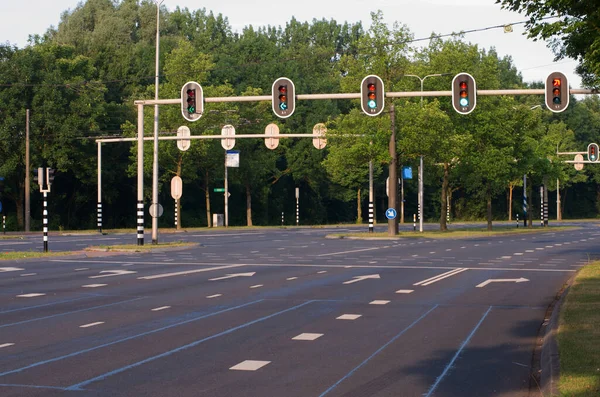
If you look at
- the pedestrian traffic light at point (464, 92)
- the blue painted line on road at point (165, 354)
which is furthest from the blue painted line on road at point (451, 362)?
the pedestrian traffic light at point (464, 92)

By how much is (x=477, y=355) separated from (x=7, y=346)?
6083mm

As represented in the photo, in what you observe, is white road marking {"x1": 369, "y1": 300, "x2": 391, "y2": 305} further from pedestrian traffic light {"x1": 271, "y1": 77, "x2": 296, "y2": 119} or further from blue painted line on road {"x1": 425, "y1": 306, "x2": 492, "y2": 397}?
pedestrian traffic light {"x1": 271, "y1": 77, "x2": 296, "y2": 119}

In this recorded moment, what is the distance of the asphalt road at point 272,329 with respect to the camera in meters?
9.09

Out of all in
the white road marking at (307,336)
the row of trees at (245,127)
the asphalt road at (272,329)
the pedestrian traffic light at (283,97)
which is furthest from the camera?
the row of trees at (245,127)

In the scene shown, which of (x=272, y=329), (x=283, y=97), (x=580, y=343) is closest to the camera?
(x=580, y=343)

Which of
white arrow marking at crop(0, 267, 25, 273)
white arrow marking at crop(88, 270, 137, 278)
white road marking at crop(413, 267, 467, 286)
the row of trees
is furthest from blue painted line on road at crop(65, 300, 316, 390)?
the row of trees

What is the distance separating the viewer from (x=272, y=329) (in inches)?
510

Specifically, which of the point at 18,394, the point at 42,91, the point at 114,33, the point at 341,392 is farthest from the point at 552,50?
the point at 114,33

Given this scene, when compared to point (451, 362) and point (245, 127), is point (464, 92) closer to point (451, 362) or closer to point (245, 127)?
point (451, 362)

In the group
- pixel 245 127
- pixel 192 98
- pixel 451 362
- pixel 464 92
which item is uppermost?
pixel 245 127

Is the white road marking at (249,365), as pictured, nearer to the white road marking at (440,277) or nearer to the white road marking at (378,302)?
the white road marking at (378,302)

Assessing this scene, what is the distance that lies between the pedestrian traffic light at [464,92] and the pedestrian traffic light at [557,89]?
2.26 metres

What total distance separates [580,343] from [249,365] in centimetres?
394

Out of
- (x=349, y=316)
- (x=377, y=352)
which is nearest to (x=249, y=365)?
(x=377, y=352)
